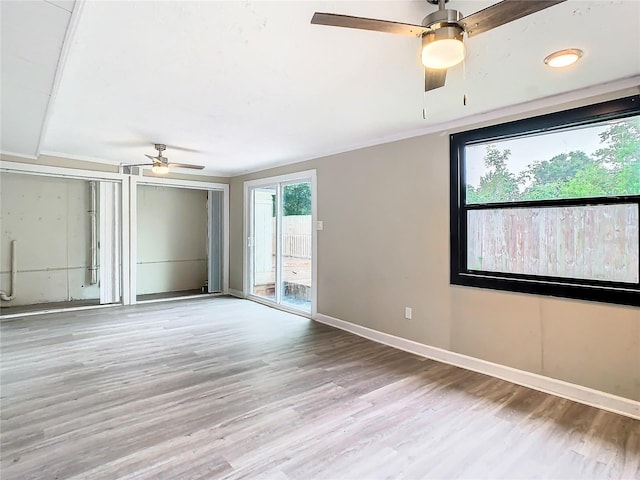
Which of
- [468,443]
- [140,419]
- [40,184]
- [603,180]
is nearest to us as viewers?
[468,443]

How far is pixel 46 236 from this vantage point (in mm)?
6180

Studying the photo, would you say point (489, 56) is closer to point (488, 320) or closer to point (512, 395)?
point (488, 320)

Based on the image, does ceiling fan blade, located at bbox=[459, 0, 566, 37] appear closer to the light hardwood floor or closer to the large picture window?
the large picture window

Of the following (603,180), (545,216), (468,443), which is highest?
(603,180)

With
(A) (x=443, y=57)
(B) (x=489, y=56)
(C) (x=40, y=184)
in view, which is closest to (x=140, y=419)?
(A) (x=443, y=57)

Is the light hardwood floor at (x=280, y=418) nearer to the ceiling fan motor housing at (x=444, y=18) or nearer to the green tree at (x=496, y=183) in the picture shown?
the green tree at (x=496, y=183)

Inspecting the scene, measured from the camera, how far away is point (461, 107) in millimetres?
3158

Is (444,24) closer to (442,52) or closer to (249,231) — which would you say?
(442,52)

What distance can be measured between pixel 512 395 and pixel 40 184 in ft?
24.8

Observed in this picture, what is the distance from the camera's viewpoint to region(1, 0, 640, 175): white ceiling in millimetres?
1785

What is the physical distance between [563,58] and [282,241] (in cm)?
453

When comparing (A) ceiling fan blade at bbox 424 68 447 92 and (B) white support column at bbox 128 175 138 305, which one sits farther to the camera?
(B) white support column at bbox 128 175 138 305

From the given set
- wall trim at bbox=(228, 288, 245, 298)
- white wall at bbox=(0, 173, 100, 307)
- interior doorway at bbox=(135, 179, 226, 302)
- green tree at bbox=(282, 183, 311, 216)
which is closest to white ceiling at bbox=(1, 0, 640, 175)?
green tree at bbox=(282, 183, 311, 216)

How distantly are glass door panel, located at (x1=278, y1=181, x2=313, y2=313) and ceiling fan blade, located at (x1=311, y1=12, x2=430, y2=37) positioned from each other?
3.91 m
